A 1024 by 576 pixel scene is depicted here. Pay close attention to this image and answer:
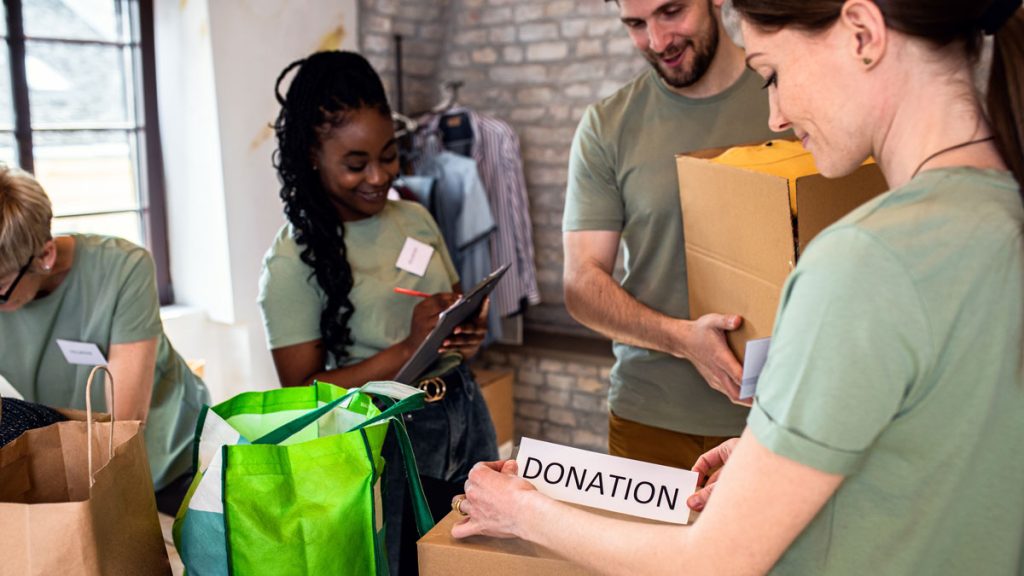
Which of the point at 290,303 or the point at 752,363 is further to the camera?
the point at 290,303

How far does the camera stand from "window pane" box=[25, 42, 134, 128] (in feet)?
10.5

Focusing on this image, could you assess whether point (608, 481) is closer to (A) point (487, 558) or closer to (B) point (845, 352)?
(A) point (487, 558)

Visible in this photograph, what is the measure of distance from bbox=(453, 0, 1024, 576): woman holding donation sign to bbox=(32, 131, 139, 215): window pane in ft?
10.3

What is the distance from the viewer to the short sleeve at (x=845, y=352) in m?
0.70

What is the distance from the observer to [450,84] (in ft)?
13.6

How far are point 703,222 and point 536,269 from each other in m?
3.03

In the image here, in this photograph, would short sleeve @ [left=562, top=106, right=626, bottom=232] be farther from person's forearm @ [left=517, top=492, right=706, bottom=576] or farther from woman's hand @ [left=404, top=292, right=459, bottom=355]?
person's forearm @ [left=517, top=492, right=706, bottom=576]

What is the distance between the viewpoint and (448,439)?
6.38ft

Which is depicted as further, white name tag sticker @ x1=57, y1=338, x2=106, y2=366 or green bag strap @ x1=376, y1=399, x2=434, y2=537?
white name tag sticker @ x1=57, y1=338, x2=106, y2=366

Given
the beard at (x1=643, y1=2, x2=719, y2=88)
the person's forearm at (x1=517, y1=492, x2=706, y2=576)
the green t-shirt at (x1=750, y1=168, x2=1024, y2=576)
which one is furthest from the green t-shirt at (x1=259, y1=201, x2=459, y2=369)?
the green t-shirt at (x1=750, y1=168, x2=1024, y2=576)

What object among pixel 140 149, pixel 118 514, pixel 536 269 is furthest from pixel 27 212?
pixel 536 269

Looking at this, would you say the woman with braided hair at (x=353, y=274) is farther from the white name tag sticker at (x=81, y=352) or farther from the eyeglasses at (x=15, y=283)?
the eyeglasses at (x=15, y=283)

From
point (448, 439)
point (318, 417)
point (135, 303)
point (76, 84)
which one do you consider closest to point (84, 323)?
point (135, 303)

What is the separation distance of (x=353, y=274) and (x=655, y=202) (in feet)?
2.31
